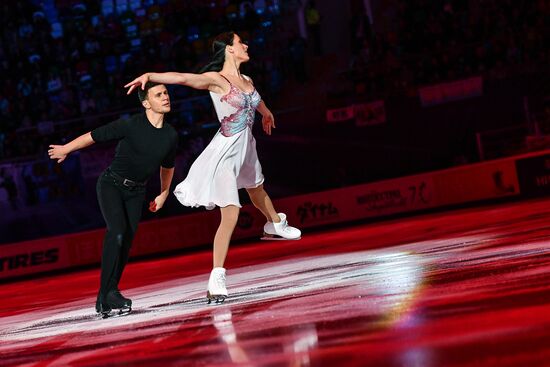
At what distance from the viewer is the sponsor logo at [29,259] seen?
60.8 feet

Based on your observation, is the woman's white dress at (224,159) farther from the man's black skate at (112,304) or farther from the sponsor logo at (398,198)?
the sponsor logo at (398,198)

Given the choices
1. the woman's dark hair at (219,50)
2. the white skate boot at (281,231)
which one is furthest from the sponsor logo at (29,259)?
the woman's dark hair at (219,50)

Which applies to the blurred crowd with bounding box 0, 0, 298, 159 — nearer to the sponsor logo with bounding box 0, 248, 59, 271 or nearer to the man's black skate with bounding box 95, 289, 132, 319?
the sponsor logo with bounding box 0, 248, 59, 271

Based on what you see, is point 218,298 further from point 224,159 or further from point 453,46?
point 453,46

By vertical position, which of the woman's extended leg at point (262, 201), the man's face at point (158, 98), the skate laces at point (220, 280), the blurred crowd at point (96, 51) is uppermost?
the blurred crowd at point (96, 51)

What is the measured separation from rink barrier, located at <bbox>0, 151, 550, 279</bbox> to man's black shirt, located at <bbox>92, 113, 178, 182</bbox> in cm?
1198

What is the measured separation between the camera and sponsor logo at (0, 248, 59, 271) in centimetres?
1853

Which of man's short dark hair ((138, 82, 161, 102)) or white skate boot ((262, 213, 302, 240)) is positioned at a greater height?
man's short dark hair ((138, 82, 161, 102))

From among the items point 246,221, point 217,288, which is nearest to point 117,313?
point 217,288

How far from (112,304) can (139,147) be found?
1.21m

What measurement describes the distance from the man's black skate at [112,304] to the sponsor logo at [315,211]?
12.7 m

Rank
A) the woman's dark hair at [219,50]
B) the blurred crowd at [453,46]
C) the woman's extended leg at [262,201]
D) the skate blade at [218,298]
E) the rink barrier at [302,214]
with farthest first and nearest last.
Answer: the blurred crowd at [453,46] < the rink barrier at [302,214] < the woman's extended leg at [262,201] < the woman's dark hair at [219,50] < the skate blade at [218,298]

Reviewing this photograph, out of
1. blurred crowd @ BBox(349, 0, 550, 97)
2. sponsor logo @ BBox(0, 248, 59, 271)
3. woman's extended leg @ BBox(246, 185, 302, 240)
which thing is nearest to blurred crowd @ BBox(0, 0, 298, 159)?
blurred crowd @ BBox(349, 0, 550, 97)

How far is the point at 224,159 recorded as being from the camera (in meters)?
6.33
